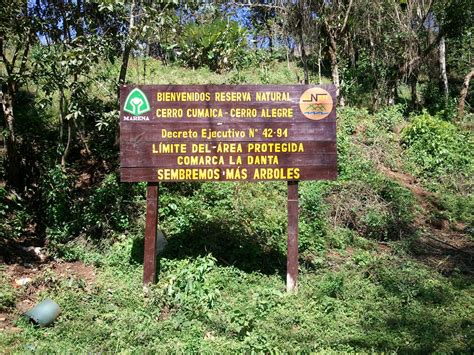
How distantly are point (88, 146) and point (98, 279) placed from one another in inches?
164

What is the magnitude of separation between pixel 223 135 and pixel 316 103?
136 centimetres

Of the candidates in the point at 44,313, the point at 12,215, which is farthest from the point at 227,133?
the point at 12,215

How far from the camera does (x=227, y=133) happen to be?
6.65 m

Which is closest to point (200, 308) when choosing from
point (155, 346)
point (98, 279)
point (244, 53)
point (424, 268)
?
point (155, 346)

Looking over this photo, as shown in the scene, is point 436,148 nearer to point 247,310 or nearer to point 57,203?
point 247,310

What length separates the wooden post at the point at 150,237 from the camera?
6.64 meters

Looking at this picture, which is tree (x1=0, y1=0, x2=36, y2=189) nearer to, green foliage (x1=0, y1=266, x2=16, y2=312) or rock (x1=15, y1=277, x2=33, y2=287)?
rock (x1=15, y1=277, x2=33, y2=287)

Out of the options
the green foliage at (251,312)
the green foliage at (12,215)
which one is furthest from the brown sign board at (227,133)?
the green foliage at (12,215)

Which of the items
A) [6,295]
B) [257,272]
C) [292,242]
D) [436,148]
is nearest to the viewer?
[6,295]

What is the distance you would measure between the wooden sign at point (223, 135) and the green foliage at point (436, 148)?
6648 mm

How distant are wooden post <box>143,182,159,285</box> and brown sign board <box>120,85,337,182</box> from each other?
216 mm

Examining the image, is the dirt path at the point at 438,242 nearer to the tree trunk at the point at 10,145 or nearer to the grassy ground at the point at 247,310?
the grassy ground at the point at 247,310

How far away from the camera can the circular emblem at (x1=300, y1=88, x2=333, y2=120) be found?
6672mm

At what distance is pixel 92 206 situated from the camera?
8.20 metres
